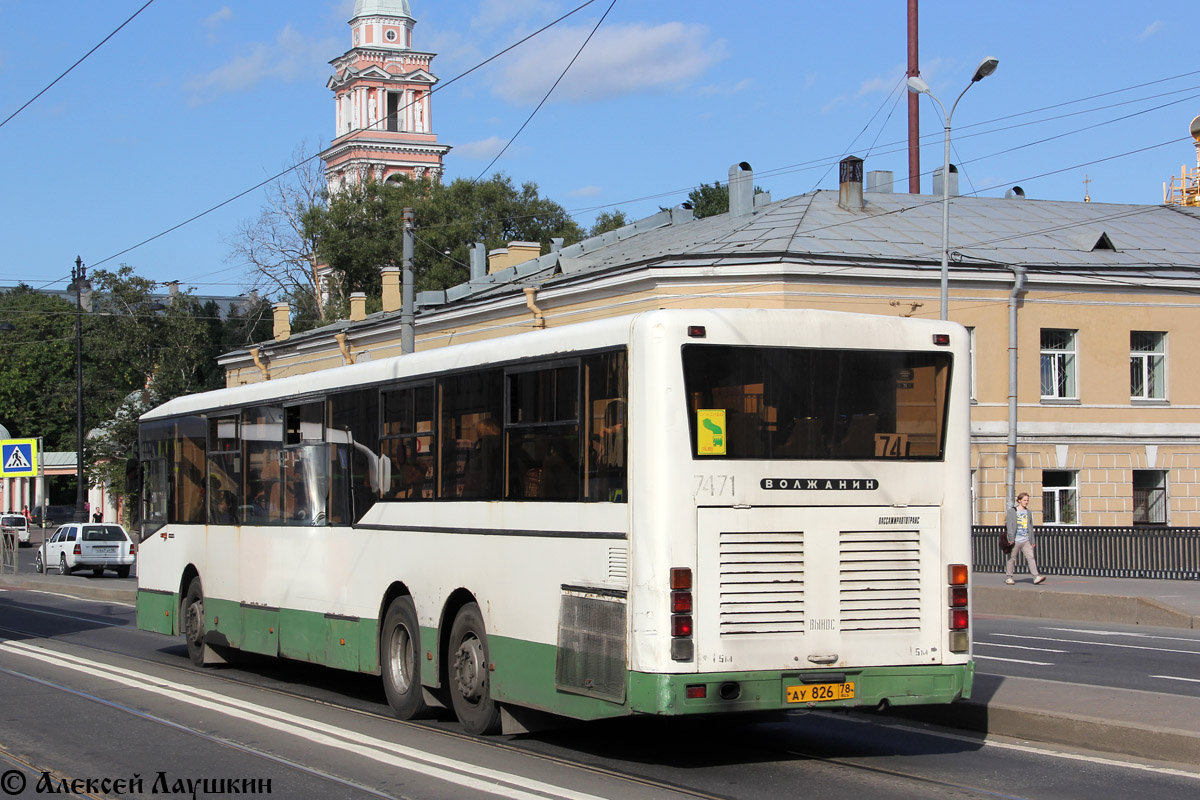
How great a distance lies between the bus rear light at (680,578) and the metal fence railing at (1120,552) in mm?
18719

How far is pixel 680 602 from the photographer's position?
8805 mm

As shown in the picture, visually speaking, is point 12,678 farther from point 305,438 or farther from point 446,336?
point 446,336

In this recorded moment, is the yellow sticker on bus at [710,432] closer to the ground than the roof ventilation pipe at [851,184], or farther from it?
closer to the ground

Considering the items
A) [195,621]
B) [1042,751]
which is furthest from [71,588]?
[1042,751]

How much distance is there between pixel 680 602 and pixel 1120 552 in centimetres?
2181

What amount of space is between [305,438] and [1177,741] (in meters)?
8.15

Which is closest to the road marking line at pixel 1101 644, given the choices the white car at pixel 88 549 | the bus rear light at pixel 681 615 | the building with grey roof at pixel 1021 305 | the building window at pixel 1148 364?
the bus rear light at pixel 681 615

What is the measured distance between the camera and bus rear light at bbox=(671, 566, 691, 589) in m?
8.81

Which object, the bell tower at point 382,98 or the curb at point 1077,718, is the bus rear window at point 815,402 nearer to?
the curb at point 1077,718

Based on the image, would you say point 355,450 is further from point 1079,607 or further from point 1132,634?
point 1079,607

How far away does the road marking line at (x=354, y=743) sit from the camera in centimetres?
855

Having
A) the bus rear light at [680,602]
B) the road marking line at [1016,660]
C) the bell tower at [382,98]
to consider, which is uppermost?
the bell tower at [382,98]

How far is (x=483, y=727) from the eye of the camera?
10773mm

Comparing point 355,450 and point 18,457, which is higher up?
point 18,457
